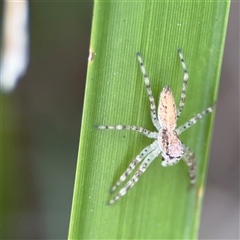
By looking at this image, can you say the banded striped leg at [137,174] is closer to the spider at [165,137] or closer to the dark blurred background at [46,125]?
the spider at [165,137]

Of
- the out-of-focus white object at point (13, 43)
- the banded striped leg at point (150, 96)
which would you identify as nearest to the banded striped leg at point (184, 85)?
the banded striped leg at point (150, 96)

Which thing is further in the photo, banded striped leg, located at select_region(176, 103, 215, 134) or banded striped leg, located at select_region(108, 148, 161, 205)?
banded striped leg, located at select_region(176, 103, 215, 134)

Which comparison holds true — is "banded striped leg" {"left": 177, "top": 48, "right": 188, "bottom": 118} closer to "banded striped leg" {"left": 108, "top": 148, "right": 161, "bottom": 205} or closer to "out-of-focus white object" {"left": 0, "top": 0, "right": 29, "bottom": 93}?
"banded striped leg" {"left": 108, "top": 148, "right": 161, "bottom": 205}

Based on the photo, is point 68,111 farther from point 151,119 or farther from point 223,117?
point 223,117

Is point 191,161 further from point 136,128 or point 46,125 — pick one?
point 46,125

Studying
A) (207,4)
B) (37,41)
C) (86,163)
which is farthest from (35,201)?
(207,4)

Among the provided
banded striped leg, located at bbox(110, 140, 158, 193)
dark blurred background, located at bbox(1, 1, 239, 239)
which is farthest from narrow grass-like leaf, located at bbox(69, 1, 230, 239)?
dark blurred background, located at bbox(1, 1, 239, 239)

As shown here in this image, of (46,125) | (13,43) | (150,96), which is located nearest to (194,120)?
(150,96)
